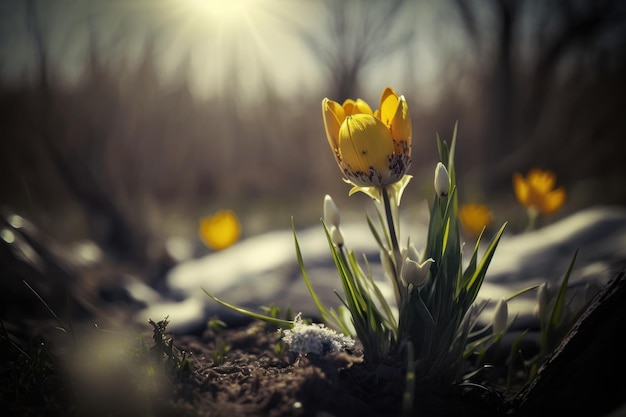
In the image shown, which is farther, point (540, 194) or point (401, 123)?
point (540, 194)

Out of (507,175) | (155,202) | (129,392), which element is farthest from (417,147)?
(129,392)

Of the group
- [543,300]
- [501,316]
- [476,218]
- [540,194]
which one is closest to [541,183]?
[540,194]

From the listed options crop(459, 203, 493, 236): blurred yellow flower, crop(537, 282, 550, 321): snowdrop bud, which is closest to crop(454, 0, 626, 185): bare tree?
crop(459, 203, 493, 236): blurred yellow flower

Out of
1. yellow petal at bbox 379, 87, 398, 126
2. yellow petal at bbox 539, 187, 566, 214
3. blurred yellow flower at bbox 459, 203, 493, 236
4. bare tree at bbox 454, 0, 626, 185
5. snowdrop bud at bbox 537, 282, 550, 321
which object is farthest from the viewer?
bare tree at bbox 454, 0, 626, 185

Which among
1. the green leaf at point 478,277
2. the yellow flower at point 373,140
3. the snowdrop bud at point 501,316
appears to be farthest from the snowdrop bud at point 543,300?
the yellow flower at point 373,140

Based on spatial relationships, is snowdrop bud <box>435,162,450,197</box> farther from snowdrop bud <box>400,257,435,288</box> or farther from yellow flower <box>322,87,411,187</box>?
snowdrop bud <box>400,257,435,288</box>

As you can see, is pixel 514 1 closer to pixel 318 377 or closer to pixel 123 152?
pixel 123 152

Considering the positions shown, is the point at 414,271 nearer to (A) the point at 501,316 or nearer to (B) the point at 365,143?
(B) the point at 365,143
